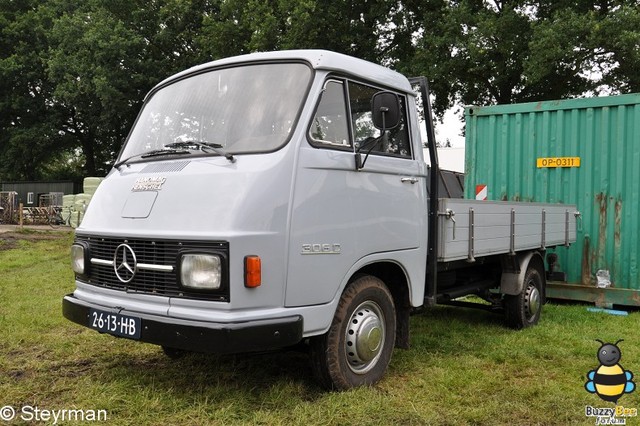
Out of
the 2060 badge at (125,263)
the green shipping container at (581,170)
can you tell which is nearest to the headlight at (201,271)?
the 2060 badge at (125,263)

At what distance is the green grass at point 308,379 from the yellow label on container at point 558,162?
2.35m

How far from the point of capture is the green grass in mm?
3467

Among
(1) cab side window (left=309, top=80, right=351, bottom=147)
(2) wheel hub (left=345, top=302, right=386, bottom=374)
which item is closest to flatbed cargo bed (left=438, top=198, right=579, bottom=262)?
(2) wheel hub (left=345, top=302, right=386, bottom=374)

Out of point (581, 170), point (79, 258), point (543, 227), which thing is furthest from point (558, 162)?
point (79, 258)

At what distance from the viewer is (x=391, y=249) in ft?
13.3

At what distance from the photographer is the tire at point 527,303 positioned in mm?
5949

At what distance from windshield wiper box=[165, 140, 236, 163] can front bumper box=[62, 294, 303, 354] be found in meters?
1.05

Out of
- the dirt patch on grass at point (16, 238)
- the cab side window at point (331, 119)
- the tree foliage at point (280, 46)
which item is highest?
the tree foliage at point (280, 46)

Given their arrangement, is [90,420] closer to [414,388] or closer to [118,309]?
[118,309]

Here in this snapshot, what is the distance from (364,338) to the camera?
12.5 feet

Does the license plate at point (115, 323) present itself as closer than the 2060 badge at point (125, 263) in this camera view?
Yes

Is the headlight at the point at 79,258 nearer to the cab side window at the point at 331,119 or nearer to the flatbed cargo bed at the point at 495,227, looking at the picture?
the cab side window at the point at 331,119

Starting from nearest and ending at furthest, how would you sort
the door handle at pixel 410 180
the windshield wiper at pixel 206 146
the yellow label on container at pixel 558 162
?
1. the windshield wiper at pixel 206 146
2. the door handle at pixel 410 180
3. the yellow label on container at pixel 558 162

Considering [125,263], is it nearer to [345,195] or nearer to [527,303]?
[345,195]
